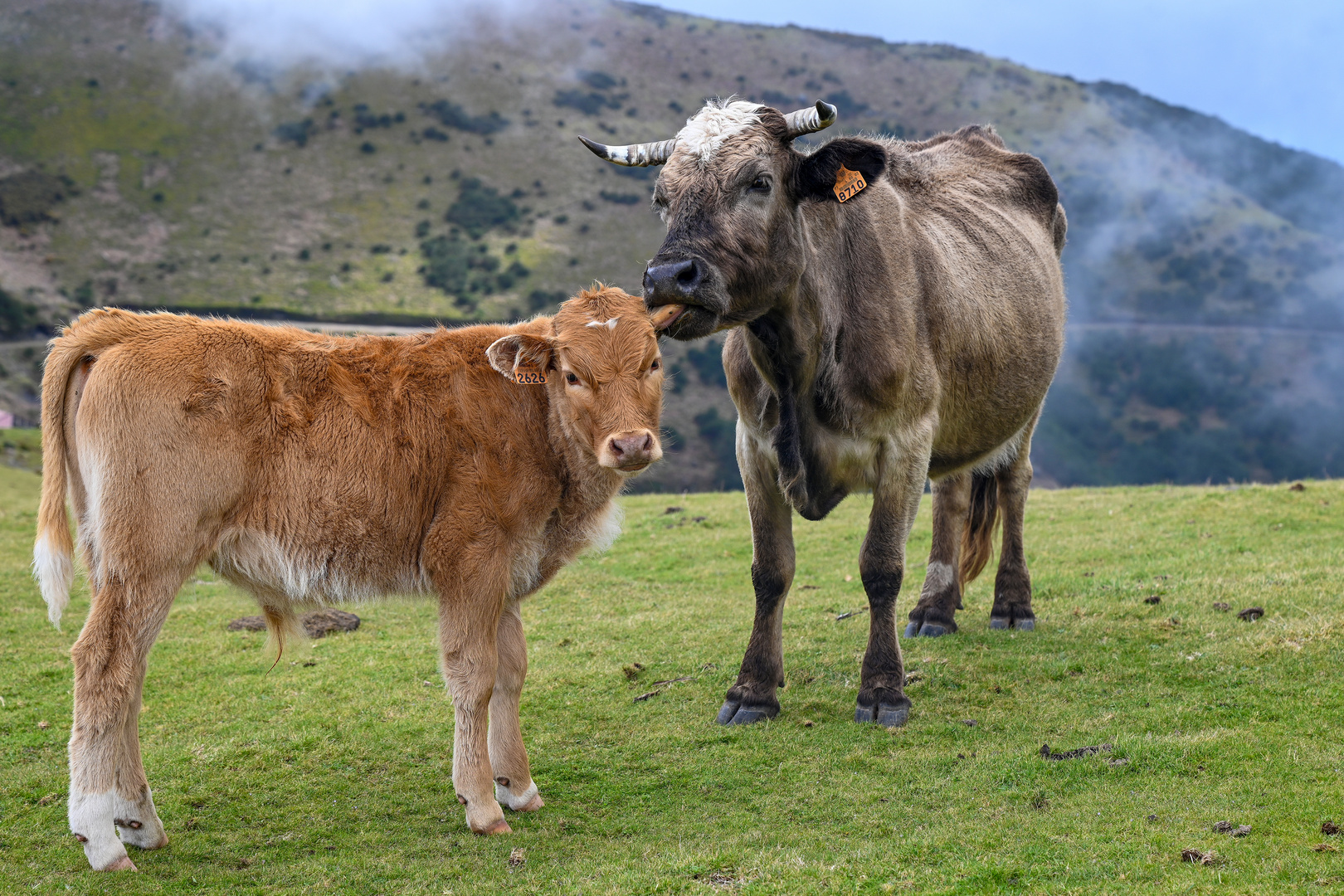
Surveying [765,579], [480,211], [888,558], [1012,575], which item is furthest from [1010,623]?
[480,211]

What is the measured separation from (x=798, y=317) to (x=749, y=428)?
1.02 meters

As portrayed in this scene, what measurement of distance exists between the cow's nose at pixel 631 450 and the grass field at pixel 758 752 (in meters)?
2.03

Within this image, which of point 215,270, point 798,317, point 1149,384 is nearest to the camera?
point 798,317

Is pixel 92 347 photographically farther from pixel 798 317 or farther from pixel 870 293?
pixel 870 293

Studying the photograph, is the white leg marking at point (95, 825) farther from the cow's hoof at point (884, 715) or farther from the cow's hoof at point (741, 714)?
the cow's hoof at point (884, 715)

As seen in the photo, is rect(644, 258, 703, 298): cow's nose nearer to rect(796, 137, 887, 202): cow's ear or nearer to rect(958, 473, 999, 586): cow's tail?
rect(796, 137, 887, 202): cow's ear

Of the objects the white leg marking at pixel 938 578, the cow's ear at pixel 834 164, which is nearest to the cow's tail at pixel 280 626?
the cow's ear at pixel 834 164

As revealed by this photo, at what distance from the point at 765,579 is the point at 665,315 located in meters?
2.65

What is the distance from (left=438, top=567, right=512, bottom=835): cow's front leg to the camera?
5.89m

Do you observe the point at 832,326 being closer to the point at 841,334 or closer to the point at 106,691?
the point at 841,334

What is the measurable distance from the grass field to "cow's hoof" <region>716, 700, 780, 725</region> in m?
0.17

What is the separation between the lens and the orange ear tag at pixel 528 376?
6.25m

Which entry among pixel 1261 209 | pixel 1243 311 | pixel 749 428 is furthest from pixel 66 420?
pixel 1261 209

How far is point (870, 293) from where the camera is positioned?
304 inches
